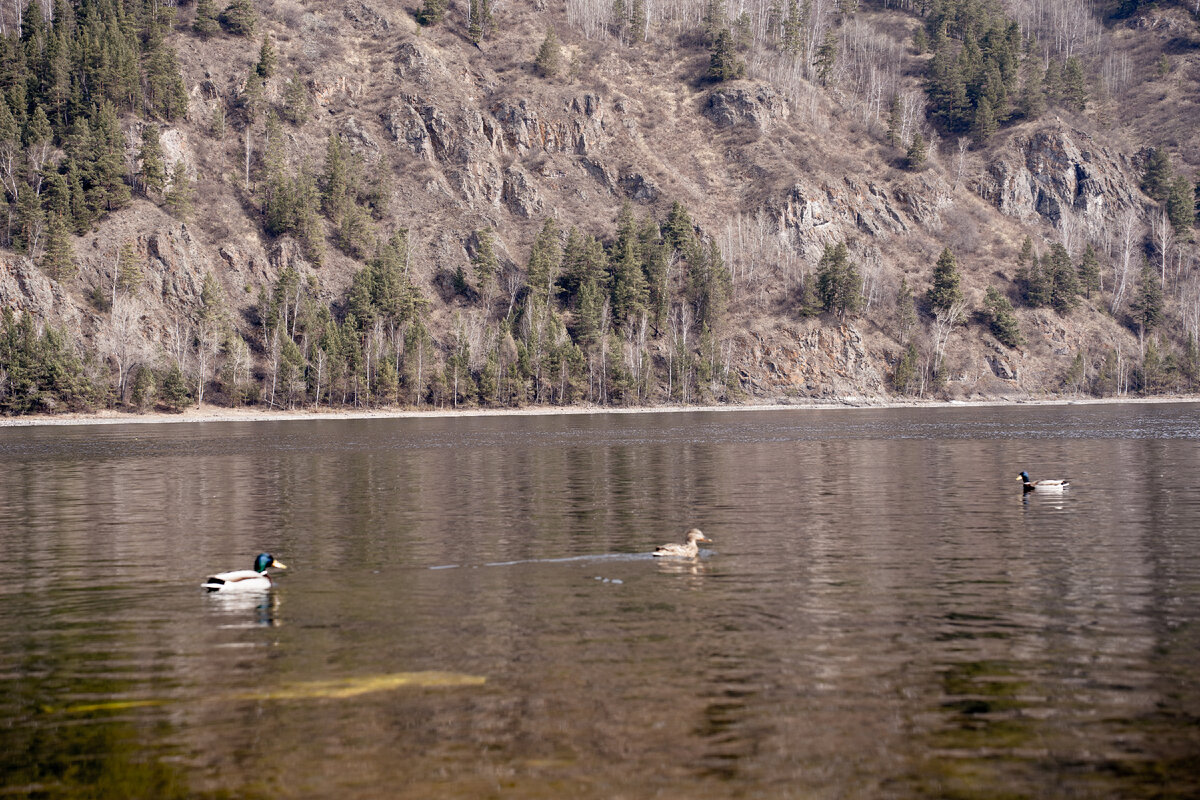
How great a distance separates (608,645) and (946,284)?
616 feet

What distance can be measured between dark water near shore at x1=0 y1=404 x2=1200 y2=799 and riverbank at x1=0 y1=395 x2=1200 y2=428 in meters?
97.2

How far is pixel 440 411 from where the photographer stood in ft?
506

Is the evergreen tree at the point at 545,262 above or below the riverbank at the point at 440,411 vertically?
above

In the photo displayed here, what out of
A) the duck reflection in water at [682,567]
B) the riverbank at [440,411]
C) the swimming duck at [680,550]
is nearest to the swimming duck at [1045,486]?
the swimming duck at [680,550]

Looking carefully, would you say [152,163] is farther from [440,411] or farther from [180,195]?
[440,411]

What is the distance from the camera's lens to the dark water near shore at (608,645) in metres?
Answer: 13.6

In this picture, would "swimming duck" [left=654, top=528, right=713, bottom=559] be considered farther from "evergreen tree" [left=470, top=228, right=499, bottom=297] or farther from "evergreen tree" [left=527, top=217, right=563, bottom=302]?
"evergreen tree" [left=470, top=228, right=499, bottom=297]

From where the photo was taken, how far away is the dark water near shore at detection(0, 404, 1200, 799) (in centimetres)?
1363

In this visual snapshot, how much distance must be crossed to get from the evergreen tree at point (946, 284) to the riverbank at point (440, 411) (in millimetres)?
22850

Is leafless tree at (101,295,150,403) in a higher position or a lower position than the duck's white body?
higher

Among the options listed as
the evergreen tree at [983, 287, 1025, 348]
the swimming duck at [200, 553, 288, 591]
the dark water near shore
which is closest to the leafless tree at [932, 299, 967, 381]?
the evergreen tree at [983, 287, 1025, 348]

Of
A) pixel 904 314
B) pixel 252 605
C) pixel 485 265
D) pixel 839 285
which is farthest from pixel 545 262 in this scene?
pixel 252 605

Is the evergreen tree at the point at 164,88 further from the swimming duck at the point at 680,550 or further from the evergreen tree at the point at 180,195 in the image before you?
the swimming duck at the point at 680,550

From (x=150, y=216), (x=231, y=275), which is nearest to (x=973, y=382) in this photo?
(x=231, y=275)
